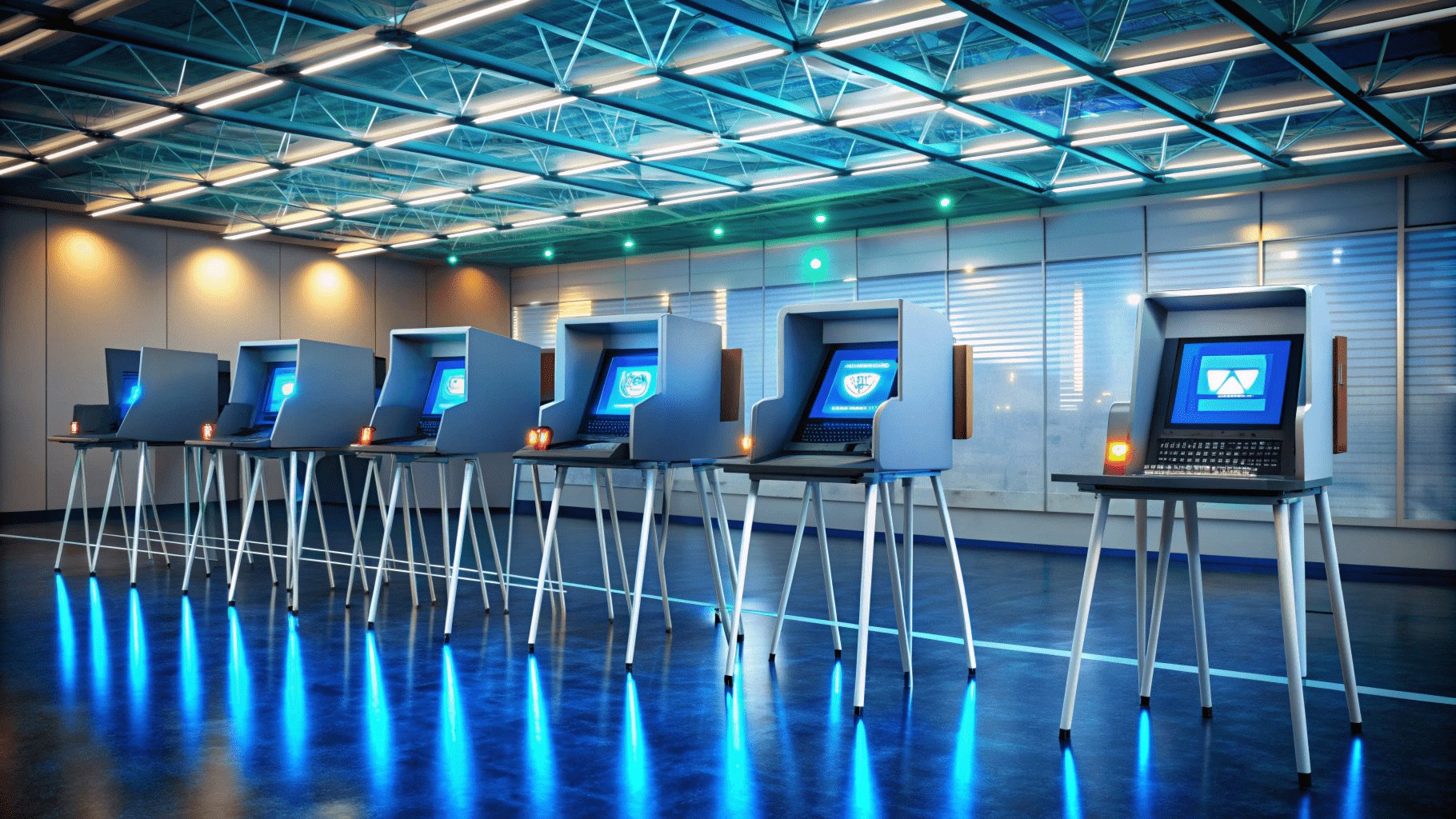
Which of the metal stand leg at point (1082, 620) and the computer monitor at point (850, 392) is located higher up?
the computer monitor at point (850, 392)

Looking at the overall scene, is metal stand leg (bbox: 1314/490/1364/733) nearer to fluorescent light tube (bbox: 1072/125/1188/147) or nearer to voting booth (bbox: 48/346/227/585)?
fluorescent light tube (bbox: 1072/125/1188/147)

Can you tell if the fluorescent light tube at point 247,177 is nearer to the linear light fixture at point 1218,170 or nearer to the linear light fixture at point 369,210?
the linear light fixture at point 369,210

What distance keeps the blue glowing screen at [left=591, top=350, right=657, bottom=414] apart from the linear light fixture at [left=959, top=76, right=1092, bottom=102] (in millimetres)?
3090

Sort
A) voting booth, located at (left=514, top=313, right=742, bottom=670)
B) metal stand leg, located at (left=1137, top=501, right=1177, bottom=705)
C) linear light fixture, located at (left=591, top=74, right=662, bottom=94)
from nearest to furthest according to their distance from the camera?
metal stand leg, located at (left=1137, top=501, right=1177, bottom=705) → voting booth, located at (left=514, top=313, right=742, bottom=670) → linear light fixture, located at (left=591, top=74, right=662, bottom=94)

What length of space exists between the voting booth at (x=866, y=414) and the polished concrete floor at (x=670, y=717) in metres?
0.42

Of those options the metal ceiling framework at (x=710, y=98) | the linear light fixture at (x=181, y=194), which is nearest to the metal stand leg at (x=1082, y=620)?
the metal ceiling framework at (x=710, y=98)

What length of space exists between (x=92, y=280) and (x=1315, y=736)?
13338 millimetres

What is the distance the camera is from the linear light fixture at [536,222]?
467 inches

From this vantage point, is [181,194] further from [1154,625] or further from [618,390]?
[1154,625]

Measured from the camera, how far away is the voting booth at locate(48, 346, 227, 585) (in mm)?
7672

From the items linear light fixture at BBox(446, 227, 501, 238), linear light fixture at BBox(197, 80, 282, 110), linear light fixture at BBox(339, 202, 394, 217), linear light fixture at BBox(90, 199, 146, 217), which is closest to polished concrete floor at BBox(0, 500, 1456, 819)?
linear light fixture at BBox(197, 80, 282, 110)

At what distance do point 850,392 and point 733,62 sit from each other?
113 inches

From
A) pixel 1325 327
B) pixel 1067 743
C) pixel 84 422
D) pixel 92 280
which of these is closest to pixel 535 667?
pixel 1067 743

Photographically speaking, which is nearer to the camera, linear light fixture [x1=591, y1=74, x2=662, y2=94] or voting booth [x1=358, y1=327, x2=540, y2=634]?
voting booth [x1=358, y1=327, x2=540, y2=634]
